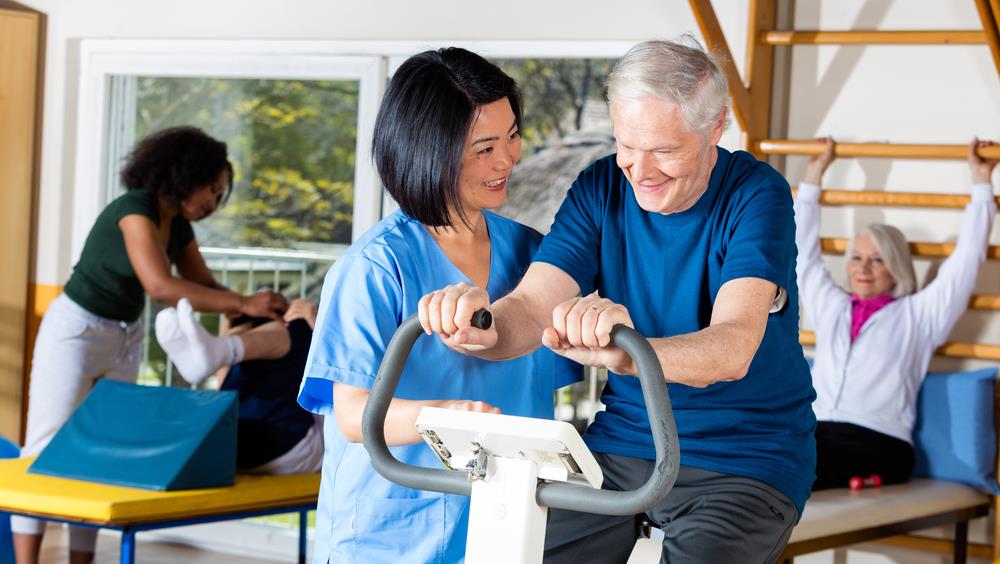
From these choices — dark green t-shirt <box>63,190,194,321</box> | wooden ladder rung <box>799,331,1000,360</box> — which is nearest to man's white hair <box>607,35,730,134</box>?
wooden ladder rung <box>799,331,1000,360</box>

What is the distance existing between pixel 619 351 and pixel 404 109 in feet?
2.28

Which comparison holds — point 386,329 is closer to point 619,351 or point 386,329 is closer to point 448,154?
point 448,154

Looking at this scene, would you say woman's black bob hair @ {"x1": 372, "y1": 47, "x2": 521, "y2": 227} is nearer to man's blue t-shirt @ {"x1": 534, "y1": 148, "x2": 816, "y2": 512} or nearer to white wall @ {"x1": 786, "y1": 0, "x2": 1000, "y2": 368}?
man's blue t-shirt @ {"x1": 534, "y1": 148, "x2": 816, "y2": 512}

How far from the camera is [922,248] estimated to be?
4.14 metres

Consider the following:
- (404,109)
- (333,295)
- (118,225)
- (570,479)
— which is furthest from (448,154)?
(118,225)

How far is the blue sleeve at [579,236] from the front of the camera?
6.09 ft

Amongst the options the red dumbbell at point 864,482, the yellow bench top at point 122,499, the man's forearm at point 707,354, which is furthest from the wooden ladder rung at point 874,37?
the man's forearm at point 707,354

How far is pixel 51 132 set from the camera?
5230mm

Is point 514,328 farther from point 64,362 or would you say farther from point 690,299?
point 64,362

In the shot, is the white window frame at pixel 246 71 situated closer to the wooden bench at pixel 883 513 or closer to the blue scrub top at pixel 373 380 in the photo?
the wooden bench at pixel 883 513

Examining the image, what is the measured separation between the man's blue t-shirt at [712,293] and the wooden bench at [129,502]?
68.9 inches

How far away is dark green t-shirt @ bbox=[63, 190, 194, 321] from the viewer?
4141 millimetres

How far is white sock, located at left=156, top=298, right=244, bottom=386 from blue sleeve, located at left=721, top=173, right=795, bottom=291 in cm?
221

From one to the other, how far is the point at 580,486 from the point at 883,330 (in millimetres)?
3094
